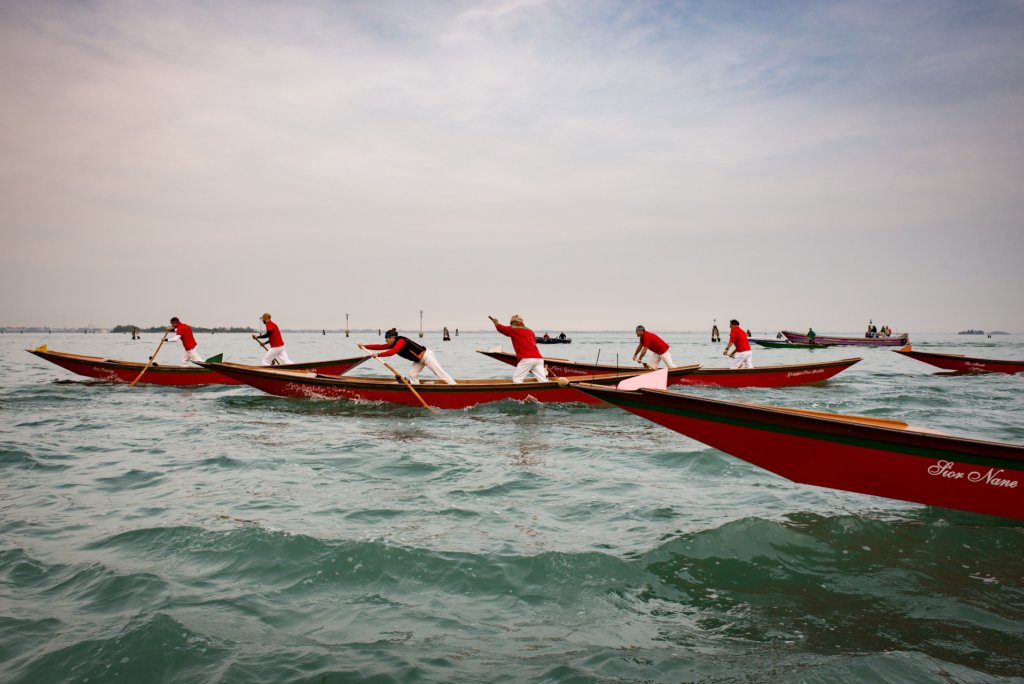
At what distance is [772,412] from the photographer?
5.45 meters

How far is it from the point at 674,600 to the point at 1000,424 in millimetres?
12617

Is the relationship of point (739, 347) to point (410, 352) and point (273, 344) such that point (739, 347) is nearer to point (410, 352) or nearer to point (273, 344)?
point (410, 352)

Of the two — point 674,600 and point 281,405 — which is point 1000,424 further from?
point 281,405

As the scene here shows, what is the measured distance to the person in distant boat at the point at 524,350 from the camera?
620 inches

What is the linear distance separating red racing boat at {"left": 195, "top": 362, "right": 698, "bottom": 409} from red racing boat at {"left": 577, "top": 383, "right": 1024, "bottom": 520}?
862cm

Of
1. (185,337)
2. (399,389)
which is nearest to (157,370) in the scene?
(185,337)

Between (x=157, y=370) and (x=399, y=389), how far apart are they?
33.8 feet

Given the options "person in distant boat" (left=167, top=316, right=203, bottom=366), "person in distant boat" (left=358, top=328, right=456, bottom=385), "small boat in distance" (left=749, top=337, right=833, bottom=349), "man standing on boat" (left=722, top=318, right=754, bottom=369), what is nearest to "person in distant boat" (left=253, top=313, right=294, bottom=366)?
"person in distant boat" (left=167, top=316, right=203, bottom=366)

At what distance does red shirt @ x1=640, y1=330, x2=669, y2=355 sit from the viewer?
18.0m

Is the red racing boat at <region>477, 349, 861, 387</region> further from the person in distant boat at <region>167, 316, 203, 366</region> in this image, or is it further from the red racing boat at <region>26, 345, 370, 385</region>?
the person in distant boat at <region>167, 316, 203, 366</region>

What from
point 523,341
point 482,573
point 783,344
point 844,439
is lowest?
point 482,573

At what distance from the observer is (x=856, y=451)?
5.43 m

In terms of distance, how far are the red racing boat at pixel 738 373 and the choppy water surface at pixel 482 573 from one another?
9.07 metres

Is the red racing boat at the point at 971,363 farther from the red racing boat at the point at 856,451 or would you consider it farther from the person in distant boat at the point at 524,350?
the red racing boat at the point at 856,451
